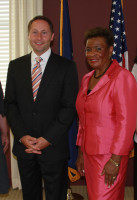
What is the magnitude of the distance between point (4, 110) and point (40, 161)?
1.91ft

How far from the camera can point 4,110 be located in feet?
7.71

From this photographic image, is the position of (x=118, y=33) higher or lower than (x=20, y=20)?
lower

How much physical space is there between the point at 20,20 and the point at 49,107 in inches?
71.8

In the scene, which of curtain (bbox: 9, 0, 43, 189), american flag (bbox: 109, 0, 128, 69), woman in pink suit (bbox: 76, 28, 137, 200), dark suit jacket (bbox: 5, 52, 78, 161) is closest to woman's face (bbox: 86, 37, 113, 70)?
woman in pink suit (bbox: 76, 28, 137, 200)

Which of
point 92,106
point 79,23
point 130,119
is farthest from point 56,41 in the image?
point 130,119

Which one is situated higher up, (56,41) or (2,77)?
(56,41)

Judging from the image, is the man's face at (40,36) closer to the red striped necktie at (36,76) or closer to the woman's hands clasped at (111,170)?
the red striped necktie at (36,76)

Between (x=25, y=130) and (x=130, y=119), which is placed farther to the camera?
(x=25, y=130)

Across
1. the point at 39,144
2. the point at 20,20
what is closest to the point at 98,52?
the point at 39,144

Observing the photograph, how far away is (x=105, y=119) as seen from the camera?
1.92m

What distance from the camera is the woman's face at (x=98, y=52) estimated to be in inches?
80.0

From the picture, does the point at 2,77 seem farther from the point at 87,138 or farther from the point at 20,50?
the point at 87,138

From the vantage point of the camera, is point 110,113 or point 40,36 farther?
point 40,36

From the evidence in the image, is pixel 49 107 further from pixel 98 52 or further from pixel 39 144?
pixel 98 52
